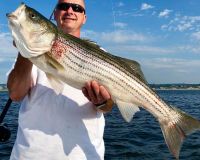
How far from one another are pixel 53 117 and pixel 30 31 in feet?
3.99

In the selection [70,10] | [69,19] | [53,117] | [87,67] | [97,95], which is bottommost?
[53,117]

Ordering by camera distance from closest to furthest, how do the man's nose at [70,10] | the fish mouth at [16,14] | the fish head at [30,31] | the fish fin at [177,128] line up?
the fish mouth at [16,14] → the fish head at [30,31] → the fish fin at [177,128] → the man's nose at [70,10]

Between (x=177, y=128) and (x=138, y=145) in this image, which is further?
(x=138, y=145)

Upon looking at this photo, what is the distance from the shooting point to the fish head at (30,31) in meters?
4.81

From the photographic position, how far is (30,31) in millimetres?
4969

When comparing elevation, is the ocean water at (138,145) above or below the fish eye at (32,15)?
below

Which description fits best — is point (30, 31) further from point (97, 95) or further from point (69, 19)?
point (97, 95)

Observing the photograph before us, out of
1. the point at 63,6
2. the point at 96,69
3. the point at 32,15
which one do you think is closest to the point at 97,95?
the point at 96,69

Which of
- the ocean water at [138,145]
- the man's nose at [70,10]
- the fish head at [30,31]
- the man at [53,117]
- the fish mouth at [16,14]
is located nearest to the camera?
the fish mouth at [16,14]

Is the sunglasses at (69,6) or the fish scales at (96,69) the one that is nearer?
the fish scales at (96,69)

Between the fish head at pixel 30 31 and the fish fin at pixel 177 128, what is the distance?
215 cm

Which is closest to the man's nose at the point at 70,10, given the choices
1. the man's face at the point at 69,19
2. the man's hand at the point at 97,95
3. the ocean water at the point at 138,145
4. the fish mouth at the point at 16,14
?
the man's face at the point at 69,19

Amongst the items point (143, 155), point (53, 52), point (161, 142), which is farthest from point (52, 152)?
point (161, 142)

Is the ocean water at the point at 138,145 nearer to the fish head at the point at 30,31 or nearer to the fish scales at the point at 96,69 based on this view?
the fish scales at the point at 96,69
